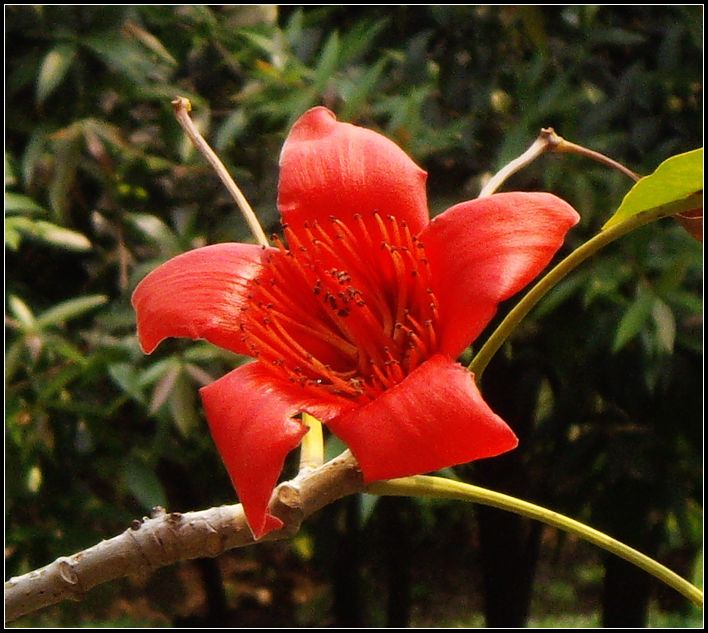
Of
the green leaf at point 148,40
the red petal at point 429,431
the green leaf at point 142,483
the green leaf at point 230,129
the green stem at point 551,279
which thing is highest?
the green stem at point 551,279

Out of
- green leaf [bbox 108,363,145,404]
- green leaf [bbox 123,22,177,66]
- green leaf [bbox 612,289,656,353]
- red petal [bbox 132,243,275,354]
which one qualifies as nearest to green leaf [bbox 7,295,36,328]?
green leaf [bbox 108,363,145,404]

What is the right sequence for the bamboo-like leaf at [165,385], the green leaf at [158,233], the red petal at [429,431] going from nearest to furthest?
the red petal at [429,431]
the bamboo-like leaf at [165,385]
the green leaf at [158,233]

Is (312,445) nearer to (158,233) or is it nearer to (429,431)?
(429,431)

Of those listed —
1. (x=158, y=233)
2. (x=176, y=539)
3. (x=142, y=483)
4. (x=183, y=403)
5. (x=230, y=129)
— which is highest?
(x=176, y=539)

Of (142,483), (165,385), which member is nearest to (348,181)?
(165,385)

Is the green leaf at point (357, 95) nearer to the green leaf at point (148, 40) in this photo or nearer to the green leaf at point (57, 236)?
the green leaf at point (148, 40)

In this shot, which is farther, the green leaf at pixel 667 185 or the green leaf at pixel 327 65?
the green leaf at pixel 327 65

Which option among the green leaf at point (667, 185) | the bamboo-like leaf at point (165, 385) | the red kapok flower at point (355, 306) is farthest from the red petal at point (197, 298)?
the bamboo-like leaf at point (165, 385)
